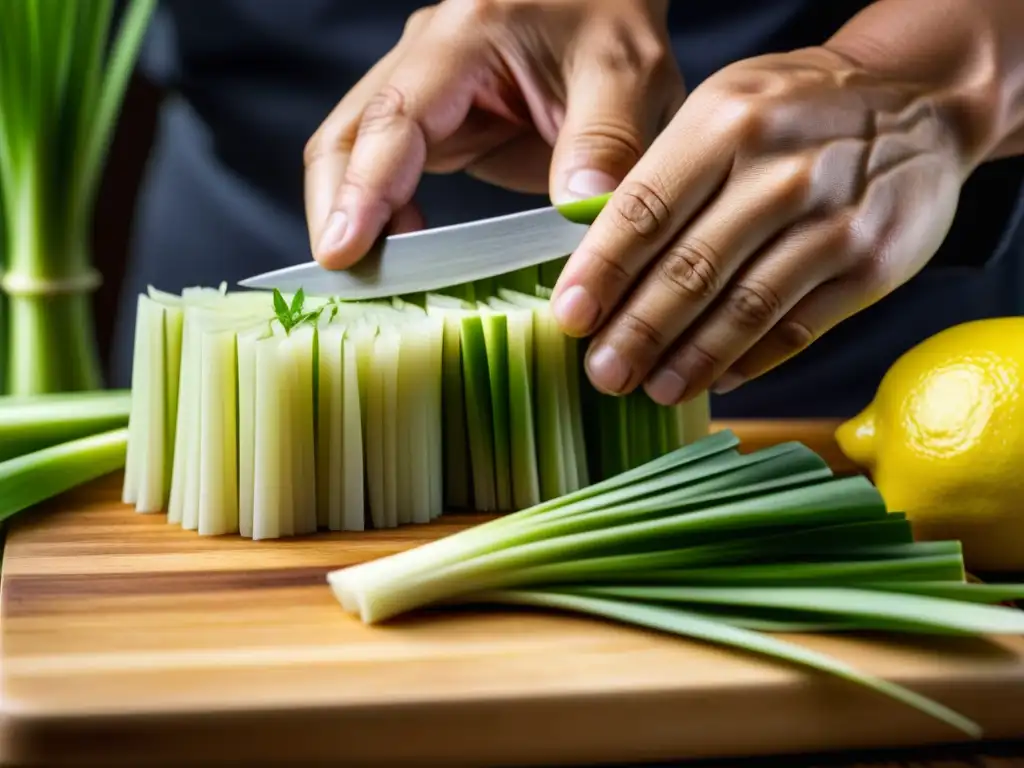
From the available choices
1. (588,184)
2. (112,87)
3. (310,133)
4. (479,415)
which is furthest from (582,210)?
(310,133)

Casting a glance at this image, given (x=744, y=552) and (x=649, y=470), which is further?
(x=649, y=470)

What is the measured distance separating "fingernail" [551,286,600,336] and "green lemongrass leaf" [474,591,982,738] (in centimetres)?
43

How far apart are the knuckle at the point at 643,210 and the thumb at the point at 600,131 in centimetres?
18

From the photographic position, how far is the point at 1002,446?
5.21ft

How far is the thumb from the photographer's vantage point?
1.84 metres

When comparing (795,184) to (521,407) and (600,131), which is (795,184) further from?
Answer: (521,407)

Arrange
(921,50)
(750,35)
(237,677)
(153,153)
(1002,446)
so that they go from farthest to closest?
(153,153) < (750,35) < (921,50) < (1002,446) < (237,677)

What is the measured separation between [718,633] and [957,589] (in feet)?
0.89

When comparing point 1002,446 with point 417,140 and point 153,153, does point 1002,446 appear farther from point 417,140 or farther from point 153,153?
point 153,153

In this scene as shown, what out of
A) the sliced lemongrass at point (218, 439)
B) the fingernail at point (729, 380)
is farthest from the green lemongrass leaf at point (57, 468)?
the fingernail at point (729, 380)

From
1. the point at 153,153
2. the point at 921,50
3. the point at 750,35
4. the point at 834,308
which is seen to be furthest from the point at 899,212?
the point at 153,153

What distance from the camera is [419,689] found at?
4.06 ft

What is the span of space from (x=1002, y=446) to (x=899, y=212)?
1.17 feet

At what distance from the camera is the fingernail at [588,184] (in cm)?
182
